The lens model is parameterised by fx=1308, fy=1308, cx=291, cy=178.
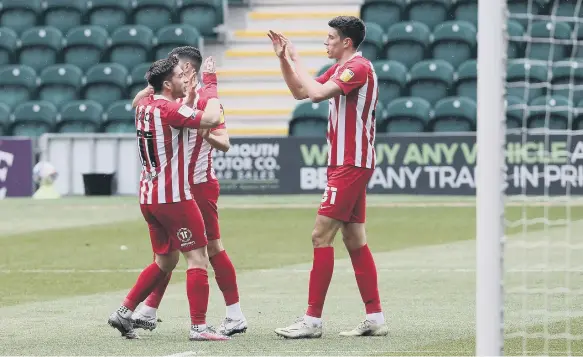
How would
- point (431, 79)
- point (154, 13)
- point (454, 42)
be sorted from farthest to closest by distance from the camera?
point (154, 13) < point (454, 42) < point (431, 79)

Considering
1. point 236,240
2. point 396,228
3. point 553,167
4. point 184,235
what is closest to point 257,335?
point 184,235

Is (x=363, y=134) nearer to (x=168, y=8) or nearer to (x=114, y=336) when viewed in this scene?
(x=114, y=336)

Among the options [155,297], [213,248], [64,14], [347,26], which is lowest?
[155,297]

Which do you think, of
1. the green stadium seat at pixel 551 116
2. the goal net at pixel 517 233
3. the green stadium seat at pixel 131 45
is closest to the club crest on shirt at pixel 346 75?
the goal net at pixel 517 233

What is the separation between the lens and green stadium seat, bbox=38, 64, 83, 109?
82.2ft

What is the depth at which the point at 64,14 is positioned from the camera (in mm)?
26641

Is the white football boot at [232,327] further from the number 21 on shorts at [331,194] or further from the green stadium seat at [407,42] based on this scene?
the green stadium seat at [407,42]

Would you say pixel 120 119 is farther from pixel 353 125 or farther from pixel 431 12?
pixel 353 125

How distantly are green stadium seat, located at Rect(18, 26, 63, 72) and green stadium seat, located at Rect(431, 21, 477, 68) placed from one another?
24.6 feet

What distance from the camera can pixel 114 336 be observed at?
7816mm

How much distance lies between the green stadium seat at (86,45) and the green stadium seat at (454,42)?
6.58 metres

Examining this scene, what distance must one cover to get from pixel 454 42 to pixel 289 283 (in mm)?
13728

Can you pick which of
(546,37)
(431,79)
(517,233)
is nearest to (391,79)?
(431,79)

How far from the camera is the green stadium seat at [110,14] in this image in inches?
1039
